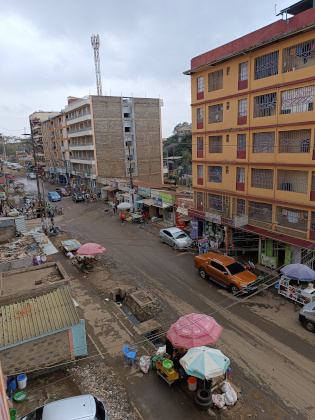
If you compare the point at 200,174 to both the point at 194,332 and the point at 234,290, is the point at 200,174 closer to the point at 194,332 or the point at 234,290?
the point at 234,290

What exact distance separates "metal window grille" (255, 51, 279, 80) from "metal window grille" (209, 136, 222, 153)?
17.2 ft

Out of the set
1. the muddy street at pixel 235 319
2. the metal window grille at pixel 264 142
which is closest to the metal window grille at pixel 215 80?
the metal window grille at pixel 264 142

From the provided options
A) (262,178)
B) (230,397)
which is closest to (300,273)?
(262,178)

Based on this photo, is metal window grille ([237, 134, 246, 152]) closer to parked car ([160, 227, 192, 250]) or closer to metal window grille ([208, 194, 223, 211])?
metal window grille ([208, 194, 223, 211])

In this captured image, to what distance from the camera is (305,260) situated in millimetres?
18172

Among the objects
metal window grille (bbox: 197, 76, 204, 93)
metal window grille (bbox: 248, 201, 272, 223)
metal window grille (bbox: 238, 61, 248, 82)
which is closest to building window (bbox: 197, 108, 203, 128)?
metal window grille (bbox: 197, 76, 204, 93)

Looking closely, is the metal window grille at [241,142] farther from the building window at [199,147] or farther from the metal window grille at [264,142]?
the building window at [199,147]

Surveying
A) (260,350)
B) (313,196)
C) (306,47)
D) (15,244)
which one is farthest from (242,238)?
(15,244)

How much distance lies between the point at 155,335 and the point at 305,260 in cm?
1082

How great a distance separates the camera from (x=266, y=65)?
728 inches

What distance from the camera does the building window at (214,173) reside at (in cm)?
2335

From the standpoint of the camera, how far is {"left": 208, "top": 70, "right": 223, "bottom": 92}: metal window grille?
22.0 metres

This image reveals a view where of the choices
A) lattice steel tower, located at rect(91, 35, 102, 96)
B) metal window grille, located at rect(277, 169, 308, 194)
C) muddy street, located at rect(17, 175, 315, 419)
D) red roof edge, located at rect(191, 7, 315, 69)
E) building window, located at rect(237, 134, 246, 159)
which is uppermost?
lattice steel tower, located at rect(91, 35, 102, 96)

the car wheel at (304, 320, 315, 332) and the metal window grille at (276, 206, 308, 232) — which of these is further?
the metal window grille at (276, 206, 308, 232)
